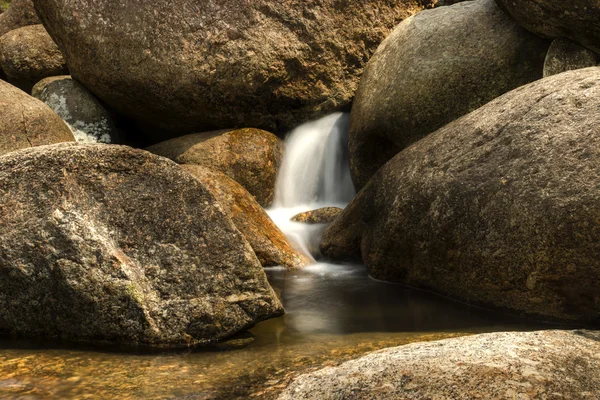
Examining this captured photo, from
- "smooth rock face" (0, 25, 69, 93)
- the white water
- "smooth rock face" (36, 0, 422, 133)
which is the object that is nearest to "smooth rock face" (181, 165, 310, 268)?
the white water

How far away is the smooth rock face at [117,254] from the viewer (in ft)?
15.9

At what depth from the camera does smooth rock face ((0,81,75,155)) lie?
32.8 feet

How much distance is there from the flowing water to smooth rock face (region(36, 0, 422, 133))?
4.14 meters

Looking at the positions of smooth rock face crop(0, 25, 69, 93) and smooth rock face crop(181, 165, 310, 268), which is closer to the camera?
smooth rock face crop(181, 165, 310, 268)

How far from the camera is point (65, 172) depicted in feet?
16.6

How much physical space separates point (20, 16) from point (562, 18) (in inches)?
521

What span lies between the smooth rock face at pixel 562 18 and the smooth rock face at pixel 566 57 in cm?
8

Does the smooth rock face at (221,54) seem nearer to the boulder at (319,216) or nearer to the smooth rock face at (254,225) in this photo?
the boulder at (319,216)

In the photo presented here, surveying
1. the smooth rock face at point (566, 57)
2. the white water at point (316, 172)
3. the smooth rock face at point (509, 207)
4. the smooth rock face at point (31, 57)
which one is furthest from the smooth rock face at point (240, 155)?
the smooth rock face at point (566, 57)

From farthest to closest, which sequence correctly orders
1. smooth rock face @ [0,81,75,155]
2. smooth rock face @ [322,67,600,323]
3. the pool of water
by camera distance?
1. smooth rock face @ [0,81,75,155]
2. smooth rock face @ [322,67,600,323]
3. the pool of water

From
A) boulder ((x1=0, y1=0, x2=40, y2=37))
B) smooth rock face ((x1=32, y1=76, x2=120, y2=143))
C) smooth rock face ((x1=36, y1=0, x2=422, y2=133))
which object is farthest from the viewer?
boulder ((x1=0, y1=0, x2=40, y2=37))

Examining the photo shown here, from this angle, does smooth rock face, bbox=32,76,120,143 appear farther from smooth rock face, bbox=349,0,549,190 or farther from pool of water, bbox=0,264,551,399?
pool of water, bbox=0,264,551,399

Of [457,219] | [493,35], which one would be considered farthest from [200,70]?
[457,219]

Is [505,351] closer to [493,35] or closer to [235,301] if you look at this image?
[235,301]
